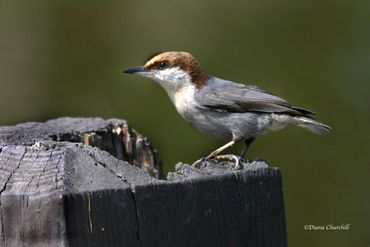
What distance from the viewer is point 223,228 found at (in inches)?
114

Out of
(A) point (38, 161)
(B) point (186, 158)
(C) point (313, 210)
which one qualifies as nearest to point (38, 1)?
(B) point (186, 158)

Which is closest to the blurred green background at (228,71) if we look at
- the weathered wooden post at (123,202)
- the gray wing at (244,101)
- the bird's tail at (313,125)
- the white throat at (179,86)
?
the white throat at (179,86)

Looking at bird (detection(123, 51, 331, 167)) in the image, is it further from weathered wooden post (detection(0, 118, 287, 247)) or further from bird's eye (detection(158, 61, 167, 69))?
weathered wooden post (detection(0, 118, 287, 247))

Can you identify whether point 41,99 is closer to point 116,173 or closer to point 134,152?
point 134,152

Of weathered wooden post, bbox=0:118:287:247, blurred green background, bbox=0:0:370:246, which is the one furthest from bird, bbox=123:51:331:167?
weathered wooden post, bbox=0:118:287:247

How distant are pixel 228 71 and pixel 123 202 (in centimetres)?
436

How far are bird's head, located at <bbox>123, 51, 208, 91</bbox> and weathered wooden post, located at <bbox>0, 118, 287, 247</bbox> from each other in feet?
7.17

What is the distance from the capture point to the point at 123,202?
2.62 meters

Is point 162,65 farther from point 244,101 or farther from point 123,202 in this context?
point 123,202

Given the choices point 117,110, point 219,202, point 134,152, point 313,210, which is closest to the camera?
point 219,202

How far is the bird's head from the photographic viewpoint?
5.29 m

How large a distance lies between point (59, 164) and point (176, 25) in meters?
4.63

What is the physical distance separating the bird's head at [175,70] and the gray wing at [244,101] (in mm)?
238

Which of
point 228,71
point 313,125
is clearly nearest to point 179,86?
point 313,125
